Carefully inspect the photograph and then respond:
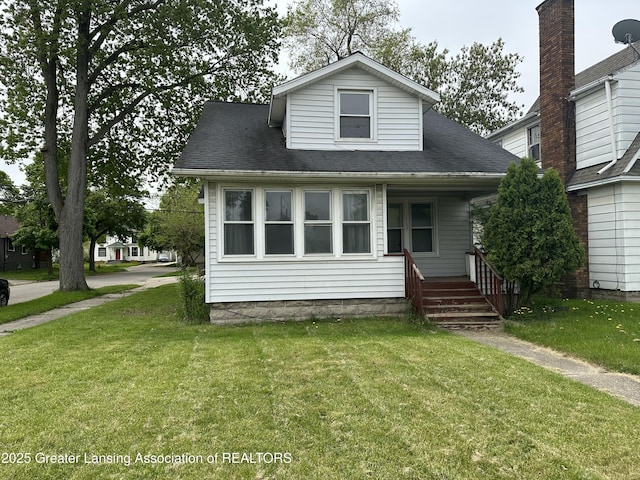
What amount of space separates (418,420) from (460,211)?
8666 millimetres

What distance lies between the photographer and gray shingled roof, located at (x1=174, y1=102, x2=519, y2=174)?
8500 mm

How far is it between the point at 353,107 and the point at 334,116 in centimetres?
56

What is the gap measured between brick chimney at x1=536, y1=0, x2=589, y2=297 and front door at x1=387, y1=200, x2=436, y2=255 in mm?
4131

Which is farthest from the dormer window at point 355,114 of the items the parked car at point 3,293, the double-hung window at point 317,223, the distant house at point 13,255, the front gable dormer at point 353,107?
the distant house at point 13,255

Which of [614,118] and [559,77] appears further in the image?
[559,77]

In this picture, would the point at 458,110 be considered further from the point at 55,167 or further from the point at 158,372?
the point at 158,372

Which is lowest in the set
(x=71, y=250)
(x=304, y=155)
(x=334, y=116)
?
(x=71, y=250)

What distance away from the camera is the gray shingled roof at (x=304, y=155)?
850 cm

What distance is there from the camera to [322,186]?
8.98 meters

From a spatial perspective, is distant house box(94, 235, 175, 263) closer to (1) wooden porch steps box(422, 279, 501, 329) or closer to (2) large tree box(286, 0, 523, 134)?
(2) large tree box(286, 0, 523, 134)

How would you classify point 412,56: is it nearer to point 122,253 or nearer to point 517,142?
point 517,142

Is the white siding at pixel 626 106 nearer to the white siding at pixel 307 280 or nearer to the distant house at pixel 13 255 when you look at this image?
the white siding at pixel 307 280

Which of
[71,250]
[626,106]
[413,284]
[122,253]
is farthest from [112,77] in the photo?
[122,253]

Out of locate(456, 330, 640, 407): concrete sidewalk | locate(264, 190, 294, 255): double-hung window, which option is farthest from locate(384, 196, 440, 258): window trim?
locate(456, 330, 640, 407): concrete sidewalk
